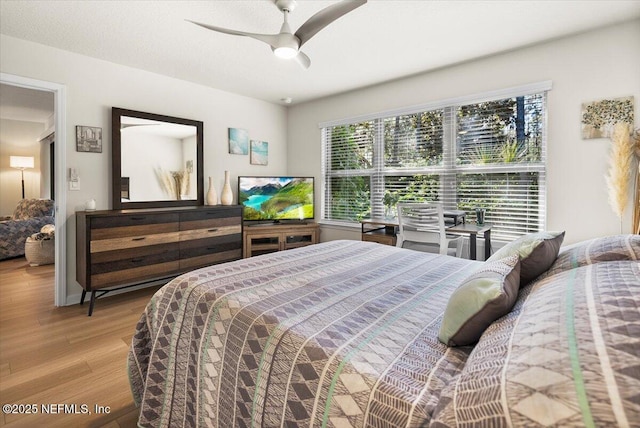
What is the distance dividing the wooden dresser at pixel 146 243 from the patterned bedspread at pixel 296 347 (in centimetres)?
170

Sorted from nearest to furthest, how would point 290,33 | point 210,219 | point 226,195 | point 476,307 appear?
1. point 476,307
2. point 290,33
3. point 210,219
4. point 226,195

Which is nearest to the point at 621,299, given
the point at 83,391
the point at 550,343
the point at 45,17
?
the point at 550,343

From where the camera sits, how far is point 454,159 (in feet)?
11.4

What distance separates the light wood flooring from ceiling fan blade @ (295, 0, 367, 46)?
241 cm

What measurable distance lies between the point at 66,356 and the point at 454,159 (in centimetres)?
382

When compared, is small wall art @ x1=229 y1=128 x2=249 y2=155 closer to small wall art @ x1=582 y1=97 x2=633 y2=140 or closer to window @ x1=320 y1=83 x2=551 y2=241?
window @ x1=320 y1=83 x2=551 y2=241

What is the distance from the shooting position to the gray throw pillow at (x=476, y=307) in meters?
0.88

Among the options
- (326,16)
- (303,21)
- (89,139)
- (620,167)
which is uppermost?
(303,21)

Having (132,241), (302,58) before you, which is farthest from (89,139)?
(302,58)

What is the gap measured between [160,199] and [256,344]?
319 centimetres

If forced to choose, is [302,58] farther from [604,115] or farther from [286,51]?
[604,115]

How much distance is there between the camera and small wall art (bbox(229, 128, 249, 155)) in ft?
14.4

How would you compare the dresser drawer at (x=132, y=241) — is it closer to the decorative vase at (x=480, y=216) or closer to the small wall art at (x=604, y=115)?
the decorative vase at (x=480, y=216)

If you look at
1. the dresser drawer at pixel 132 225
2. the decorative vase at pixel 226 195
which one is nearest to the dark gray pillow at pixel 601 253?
the dresser drawer at pixel 132 225
